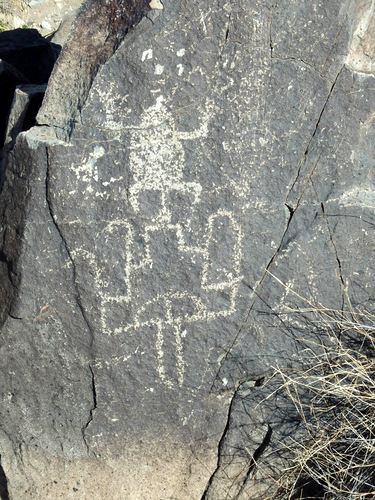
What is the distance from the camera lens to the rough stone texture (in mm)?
1769

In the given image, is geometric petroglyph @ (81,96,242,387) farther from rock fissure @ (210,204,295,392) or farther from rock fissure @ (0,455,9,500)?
rock fissure @ (0,455,9,500)

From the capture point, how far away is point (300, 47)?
180 cm

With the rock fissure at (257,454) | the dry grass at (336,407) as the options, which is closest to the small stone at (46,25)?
the dry grass at (336,407)

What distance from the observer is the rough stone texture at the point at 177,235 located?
5.80 ft

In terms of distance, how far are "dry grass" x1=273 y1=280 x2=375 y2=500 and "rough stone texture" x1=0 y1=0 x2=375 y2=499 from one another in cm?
6

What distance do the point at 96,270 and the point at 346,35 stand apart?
946 mm

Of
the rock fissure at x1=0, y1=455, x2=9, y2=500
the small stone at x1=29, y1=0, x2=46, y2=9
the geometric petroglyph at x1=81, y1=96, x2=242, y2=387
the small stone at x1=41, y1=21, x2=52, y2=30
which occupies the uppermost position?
the geometric petroglyph at x1=81, y1=96, x2=242, y2=387

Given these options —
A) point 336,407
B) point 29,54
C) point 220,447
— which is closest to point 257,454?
point 220,447

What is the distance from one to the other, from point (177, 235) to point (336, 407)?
773mm

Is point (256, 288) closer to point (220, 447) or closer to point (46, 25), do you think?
point (220, 447)

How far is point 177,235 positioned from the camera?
74.3 inches

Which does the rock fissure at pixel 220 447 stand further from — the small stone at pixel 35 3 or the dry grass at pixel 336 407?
the small stone at pixel 35 3

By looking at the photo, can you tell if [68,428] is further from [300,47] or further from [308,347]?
[300,47]

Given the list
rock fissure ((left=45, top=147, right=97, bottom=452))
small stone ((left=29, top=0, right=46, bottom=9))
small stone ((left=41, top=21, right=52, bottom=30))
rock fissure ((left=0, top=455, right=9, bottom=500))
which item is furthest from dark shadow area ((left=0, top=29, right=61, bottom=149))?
rock fissure ((left=0, top=455, right=9, bottom=500))
